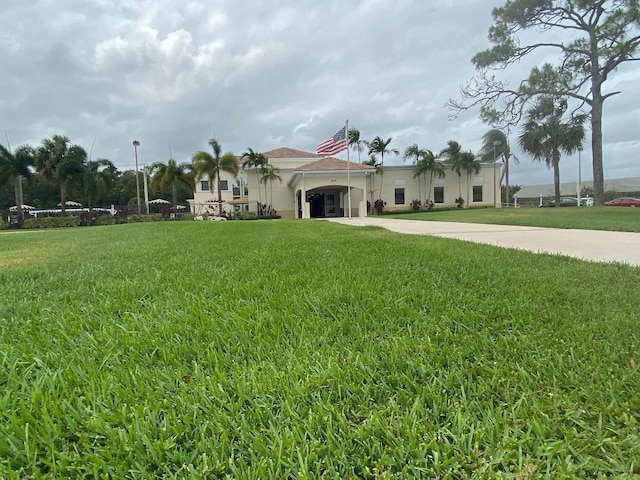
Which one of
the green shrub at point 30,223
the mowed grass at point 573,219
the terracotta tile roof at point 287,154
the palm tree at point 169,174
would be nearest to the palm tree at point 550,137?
the mowed grass at point 573,219

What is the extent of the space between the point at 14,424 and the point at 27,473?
30 centimetres

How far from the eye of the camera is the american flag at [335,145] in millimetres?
22766

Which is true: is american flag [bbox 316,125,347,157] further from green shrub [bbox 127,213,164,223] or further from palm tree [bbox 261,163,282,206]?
green shrub [bbox 127,213,164,223]

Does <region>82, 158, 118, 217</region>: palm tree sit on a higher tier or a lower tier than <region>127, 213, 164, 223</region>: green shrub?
higher

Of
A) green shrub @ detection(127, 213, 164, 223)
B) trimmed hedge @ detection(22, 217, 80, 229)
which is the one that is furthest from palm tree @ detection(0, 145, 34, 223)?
green shrub @ detection(127, 213, 164, 223)

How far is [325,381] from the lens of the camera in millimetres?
1800

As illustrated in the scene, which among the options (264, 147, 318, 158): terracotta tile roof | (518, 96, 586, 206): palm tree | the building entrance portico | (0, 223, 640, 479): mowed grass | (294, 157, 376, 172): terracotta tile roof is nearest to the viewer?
(0, 223, 640, 479): mowed grass

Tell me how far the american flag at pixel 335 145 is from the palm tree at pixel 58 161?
22961mm

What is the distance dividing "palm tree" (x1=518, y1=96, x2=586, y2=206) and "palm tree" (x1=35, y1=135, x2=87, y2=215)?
127 feet

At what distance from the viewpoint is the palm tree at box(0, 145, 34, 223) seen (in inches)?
1217

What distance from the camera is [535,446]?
136cm

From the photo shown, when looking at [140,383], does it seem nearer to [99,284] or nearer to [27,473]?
[27,473]

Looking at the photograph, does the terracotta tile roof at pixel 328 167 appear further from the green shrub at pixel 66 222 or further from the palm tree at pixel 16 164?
the palm tree at pixel 16 164

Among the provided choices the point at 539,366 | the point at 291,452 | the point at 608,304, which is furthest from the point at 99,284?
the point at 608,304
